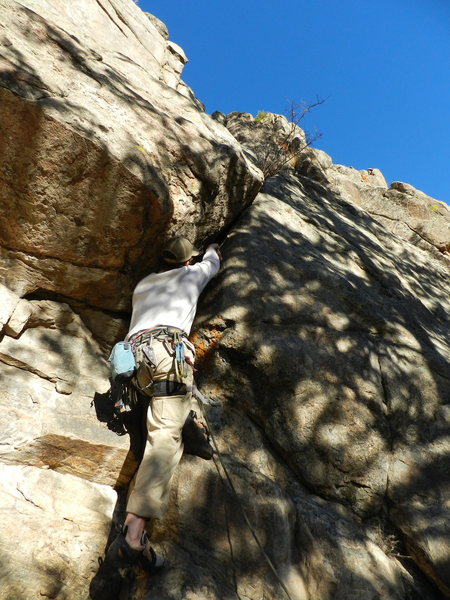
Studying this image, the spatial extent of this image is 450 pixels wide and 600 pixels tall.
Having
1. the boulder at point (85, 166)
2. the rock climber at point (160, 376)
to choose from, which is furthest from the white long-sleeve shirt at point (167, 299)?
the boulder at point (85, 166)

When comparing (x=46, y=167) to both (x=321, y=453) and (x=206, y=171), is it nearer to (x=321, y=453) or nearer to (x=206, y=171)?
(x=206, y=171)

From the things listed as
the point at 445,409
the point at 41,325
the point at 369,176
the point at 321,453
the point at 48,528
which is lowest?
the point at 48,528

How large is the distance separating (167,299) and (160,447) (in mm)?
1569

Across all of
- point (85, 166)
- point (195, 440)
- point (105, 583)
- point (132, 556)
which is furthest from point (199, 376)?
point (85, 166)

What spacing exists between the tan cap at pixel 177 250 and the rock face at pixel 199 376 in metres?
0.19

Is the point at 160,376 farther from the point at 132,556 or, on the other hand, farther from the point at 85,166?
the point at 85,166

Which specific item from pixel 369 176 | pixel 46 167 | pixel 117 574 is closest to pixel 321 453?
pixel 117 574

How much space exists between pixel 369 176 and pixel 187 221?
1417cm

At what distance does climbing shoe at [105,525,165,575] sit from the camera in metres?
3.38

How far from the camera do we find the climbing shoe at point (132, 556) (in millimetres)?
3385

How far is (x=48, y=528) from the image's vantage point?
12.0 feet

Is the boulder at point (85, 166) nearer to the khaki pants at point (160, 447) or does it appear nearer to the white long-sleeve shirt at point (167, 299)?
the white long-sleeve shirt at point (167, 299)

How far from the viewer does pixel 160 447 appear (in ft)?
12.7

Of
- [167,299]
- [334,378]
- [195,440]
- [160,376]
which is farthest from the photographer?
[334,378]
